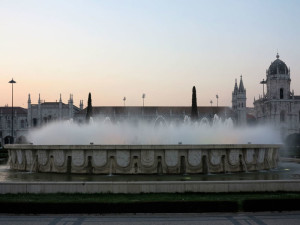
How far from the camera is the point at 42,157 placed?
17.2 meters

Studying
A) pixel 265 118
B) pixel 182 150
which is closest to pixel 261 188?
pixel 182 150

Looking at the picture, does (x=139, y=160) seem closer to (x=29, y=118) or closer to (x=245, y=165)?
(x=245, y=165)

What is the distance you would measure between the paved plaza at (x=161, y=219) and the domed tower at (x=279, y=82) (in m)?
75.8

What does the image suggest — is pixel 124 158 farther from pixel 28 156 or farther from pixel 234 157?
A: pixel 28 156

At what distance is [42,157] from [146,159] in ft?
16.0

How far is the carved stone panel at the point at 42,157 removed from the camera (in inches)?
673

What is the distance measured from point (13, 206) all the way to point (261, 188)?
22.4 ft

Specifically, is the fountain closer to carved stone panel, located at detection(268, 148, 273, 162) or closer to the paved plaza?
carved stone panel, located at detection(268, 148, 273, 162)

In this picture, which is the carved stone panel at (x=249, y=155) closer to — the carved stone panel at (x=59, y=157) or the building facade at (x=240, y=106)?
the carved stone panel at (x=59, y=157)

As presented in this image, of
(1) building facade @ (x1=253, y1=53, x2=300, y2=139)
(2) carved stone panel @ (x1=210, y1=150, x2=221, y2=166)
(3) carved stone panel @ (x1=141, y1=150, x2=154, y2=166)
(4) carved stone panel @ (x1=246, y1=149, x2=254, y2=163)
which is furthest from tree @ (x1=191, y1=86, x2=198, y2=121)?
(3) carved stone panel @ (x1=141, y1=150, x2=154, y2=166)

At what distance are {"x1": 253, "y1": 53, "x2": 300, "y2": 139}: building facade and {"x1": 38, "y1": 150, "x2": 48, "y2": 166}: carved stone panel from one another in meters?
69.8

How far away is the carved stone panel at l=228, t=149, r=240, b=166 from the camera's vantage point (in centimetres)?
1666

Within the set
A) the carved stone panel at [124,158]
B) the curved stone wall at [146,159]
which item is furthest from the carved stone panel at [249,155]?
the carved stone panel at [124,158]

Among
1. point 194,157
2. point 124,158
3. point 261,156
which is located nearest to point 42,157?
point 124,158
